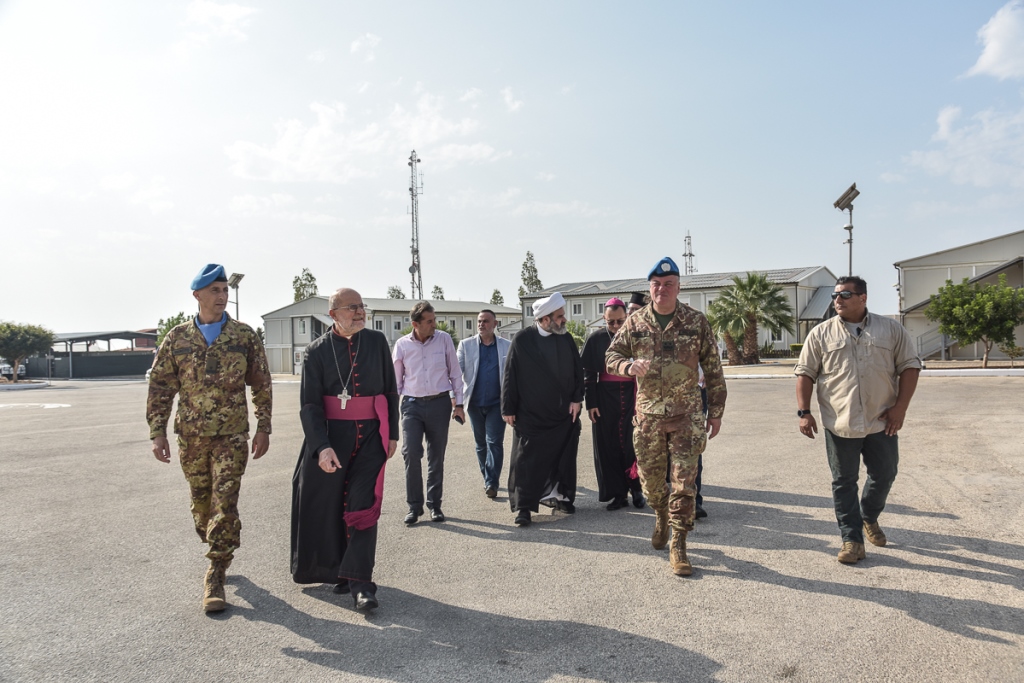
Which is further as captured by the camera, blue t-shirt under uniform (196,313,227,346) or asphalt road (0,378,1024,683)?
blue t-shirt under uniform (196,313,227,346)

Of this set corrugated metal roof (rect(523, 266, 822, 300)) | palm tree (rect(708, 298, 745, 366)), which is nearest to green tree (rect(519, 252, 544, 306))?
corrugated metal roof (rect(523, 266, 822, 300))

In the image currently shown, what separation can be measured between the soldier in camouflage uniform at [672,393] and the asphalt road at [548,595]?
1.64 feet

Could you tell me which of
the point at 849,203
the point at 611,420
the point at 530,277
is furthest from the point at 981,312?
the point at 530,277

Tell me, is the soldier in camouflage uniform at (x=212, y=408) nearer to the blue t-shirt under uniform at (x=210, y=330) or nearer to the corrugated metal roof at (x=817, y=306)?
the blue t-shirt under uniform at (x=210, y=330)

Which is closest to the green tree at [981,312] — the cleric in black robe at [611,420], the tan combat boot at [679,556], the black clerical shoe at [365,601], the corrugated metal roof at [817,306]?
the corrugated metal roof at [817,306]

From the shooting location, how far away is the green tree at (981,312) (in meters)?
27.9

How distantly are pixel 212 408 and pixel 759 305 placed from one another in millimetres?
38254

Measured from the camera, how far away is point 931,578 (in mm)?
4629

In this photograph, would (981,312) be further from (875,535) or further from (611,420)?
(875,535)

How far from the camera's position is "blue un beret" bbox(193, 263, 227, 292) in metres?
4.85

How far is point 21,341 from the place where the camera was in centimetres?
5872

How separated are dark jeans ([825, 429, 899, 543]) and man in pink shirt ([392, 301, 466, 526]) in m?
3.44

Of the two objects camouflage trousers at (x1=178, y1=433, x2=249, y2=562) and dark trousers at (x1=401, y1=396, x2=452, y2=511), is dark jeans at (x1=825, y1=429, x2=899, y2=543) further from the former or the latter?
camouflage trousers at (x1=178, y1=433, x2=249, y2=562)

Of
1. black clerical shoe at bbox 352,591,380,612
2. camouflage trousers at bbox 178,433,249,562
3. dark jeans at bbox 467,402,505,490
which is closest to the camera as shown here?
black clerical shoe at bbox 352,591,380,612
